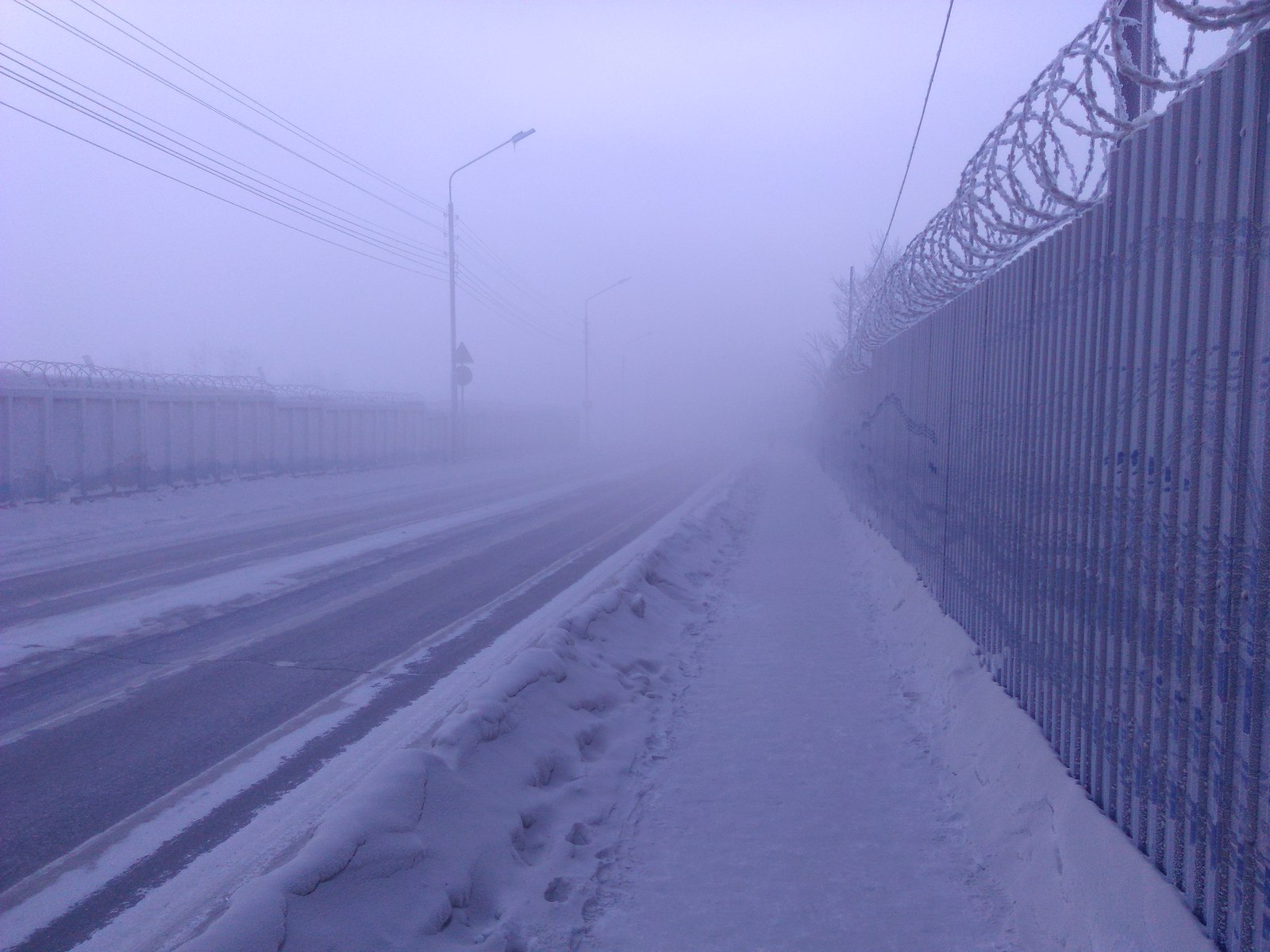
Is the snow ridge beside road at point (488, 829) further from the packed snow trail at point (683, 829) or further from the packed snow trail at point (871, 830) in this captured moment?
the packed snow trail at point (871, 830)

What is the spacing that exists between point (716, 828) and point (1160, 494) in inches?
93.6

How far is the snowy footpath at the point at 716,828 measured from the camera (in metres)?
3.22

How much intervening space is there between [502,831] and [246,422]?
21615mm

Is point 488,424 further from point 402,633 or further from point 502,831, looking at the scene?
point 502,831


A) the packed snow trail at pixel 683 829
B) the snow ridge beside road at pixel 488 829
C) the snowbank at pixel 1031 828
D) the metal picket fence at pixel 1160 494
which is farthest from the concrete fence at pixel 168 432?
the metal picket fence at pixel 1160 494

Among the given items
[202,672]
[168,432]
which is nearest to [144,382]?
[168,432]

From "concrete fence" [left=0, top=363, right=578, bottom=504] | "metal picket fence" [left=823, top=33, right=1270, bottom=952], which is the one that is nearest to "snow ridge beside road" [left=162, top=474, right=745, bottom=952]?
"metal picket fence" [left=823, top=33, right=1270, bottom=952]

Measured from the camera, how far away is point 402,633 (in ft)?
26.2

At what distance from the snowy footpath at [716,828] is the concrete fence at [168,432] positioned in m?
14.2

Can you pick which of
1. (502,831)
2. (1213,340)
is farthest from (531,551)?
(1213,340)

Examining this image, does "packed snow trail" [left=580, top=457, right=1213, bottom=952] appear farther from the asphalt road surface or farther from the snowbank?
the asphalt road surface

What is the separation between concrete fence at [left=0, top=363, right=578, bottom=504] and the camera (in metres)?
16.7

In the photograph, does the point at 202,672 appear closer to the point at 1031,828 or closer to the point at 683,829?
the point at 683,829

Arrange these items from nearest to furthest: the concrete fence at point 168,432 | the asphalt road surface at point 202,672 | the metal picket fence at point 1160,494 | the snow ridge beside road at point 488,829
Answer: the metal picket fence at point 1160,494 < the snow ridge beside road at point 488,829 < the asphalt road surface at point 202,672 < the concrete fence at point 168,432
